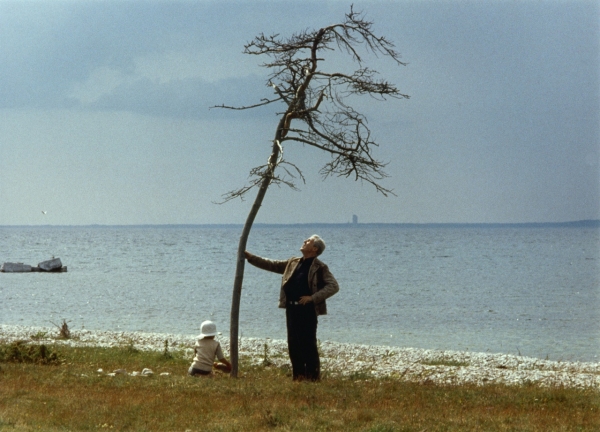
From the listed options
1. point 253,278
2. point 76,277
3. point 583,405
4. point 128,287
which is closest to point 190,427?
point 583,405

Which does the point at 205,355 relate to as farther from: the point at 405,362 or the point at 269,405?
the point at 405,362

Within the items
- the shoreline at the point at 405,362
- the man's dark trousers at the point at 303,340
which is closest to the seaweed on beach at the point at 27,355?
the shoreline at the point at 405,362

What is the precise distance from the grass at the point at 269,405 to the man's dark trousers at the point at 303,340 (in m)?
0.37

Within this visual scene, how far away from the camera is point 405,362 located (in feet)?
62.2

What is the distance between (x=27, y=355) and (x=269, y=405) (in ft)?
22.0

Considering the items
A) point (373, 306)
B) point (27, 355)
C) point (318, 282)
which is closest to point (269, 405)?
point (318, 282)

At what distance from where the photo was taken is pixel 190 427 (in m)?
8.00

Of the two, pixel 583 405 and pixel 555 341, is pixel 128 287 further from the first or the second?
pixel 583 405

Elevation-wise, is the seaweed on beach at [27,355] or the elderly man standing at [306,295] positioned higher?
the elderly man standing at [306,295]

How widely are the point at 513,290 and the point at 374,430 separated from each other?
48726 mm

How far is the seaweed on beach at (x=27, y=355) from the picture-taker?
13.7 meters

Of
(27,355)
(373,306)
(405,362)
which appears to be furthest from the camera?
(373,306)

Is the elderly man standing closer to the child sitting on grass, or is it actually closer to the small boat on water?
the child sitting on grass

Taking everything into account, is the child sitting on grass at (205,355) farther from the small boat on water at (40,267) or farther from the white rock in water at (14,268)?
the white rock in water at (14,268)
